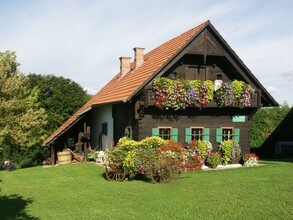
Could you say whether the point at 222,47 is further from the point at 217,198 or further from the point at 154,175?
the point at 217,198

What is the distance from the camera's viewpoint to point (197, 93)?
51.3 feet

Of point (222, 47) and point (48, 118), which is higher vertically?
point (222, 47)

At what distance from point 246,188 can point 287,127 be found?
44.9 feet

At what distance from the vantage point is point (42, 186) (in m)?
12.5

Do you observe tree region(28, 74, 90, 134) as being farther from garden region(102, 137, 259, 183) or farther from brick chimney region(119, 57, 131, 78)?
garden region(102, 137, 259, 183)

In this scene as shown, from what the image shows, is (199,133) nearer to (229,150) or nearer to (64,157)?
(229,150)

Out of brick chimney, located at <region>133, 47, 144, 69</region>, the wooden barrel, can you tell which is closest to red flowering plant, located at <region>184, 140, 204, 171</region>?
brick chimney, located at <region>133, 47, 144, 69</region>

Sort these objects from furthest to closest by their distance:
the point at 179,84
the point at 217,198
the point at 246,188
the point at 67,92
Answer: the point at 67,92 → the point at 179,84 → the point at 246,188 → the point at 217,198

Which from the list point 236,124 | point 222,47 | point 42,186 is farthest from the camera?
point 236,124

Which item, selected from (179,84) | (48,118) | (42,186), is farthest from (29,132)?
(179,84)

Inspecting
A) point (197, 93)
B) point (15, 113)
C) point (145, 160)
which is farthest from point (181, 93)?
point (15, 113)

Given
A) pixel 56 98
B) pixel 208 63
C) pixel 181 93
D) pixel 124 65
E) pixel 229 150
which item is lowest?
pixel 229 150

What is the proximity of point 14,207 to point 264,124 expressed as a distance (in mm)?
18011

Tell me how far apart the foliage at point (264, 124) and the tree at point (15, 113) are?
46.5 feet
